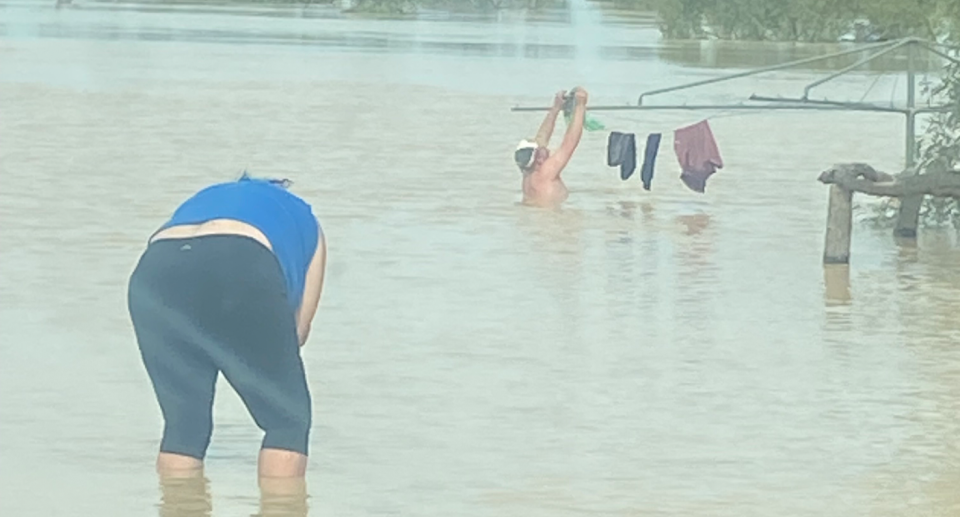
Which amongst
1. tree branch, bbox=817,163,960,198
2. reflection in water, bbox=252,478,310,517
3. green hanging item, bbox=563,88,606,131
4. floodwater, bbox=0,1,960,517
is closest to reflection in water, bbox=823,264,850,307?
floodwater, bbox=0,1,960,517

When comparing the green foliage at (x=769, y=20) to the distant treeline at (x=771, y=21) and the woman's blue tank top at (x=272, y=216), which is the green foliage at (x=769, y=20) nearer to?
the distant treeline at (x=771, y=21)

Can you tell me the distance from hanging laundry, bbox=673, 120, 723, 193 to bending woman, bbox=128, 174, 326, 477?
12.2 m

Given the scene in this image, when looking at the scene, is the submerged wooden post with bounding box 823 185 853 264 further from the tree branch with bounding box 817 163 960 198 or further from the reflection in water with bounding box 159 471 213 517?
the reflection in water with bounding box 159 471 213 517

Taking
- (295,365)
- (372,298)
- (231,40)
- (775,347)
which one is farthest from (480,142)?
(231,40)

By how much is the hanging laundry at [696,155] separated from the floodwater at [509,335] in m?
0.23

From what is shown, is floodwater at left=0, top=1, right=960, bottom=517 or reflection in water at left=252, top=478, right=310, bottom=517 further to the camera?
floodwater at left=0, top=1, right=960, bottom=517

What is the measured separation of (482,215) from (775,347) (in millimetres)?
6709

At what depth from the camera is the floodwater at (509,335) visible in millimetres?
8602

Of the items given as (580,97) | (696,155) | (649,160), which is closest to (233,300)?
(580,97)

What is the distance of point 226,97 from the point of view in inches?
1412

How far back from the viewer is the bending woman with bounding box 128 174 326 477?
24.5 ft

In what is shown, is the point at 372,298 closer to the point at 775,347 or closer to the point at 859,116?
the point at 775,347

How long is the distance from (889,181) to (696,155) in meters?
5.24

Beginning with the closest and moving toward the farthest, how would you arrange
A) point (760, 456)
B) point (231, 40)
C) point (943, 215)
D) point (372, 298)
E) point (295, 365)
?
point (295, 365), point (760, 456), point (372, 298), point (943, 215), point (231, 40)
